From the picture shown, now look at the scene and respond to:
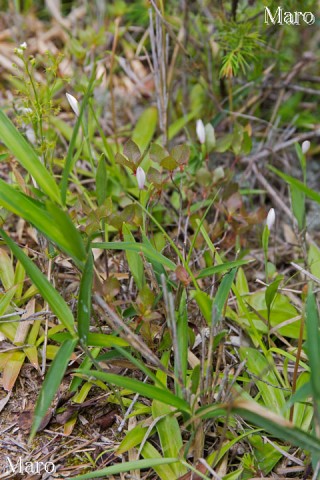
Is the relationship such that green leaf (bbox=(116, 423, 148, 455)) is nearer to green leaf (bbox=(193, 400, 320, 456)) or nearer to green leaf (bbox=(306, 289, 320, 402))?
green leaf (bbox=(193, 400, 320, 456))

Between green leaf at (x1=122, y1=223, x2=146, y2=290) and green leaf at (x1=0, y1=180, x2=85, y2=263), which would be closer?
green leaf at (x1=0, y1=180, x2=85, y2=263)

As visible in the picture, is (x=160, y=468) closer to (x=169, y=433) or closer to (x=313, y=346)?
(x=169, y=433)

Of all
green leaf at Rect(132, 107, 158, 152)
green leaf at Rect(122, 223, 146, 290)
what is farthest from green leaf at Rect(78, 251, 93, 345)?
green leaf at Rect(132, 107, 158, 152)

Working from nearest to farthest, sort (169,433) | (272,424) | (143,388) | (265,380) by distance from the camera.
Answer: (272,424), (143,388), (169,433), (265,380)

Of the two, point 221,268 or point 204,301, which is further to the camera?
point 221,268

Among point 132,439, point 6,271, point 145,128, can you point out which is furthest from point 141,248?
point 145,128

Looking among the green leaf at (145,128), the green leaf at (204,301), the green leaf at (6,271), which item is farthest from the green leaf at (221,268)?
the green leaf at (145,128)

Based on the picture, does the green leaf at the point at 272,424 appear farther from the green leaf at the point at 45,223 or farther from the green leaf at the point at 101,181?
the green leaf at the point at 101,181

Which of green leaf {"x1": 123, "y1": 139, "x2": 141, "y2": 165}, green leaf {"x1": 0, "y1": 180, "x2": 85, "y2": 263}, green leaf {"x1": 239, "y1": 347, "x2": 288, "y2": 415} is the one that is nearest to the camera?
green leaf {"x1": 0, "y1": 180, "x2": 85, "y2": 263}

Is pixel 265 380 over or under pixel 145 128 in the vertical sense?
under

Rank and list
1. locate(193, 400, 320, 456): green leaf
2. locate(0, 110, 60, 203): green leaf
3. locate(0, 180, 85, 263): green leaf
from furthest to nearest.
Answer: locate(0, 110, 60, 203): green leaf < locate(0, 180, 85, 263): green leaf < locate(193, 400, 320, 456): green leaf
